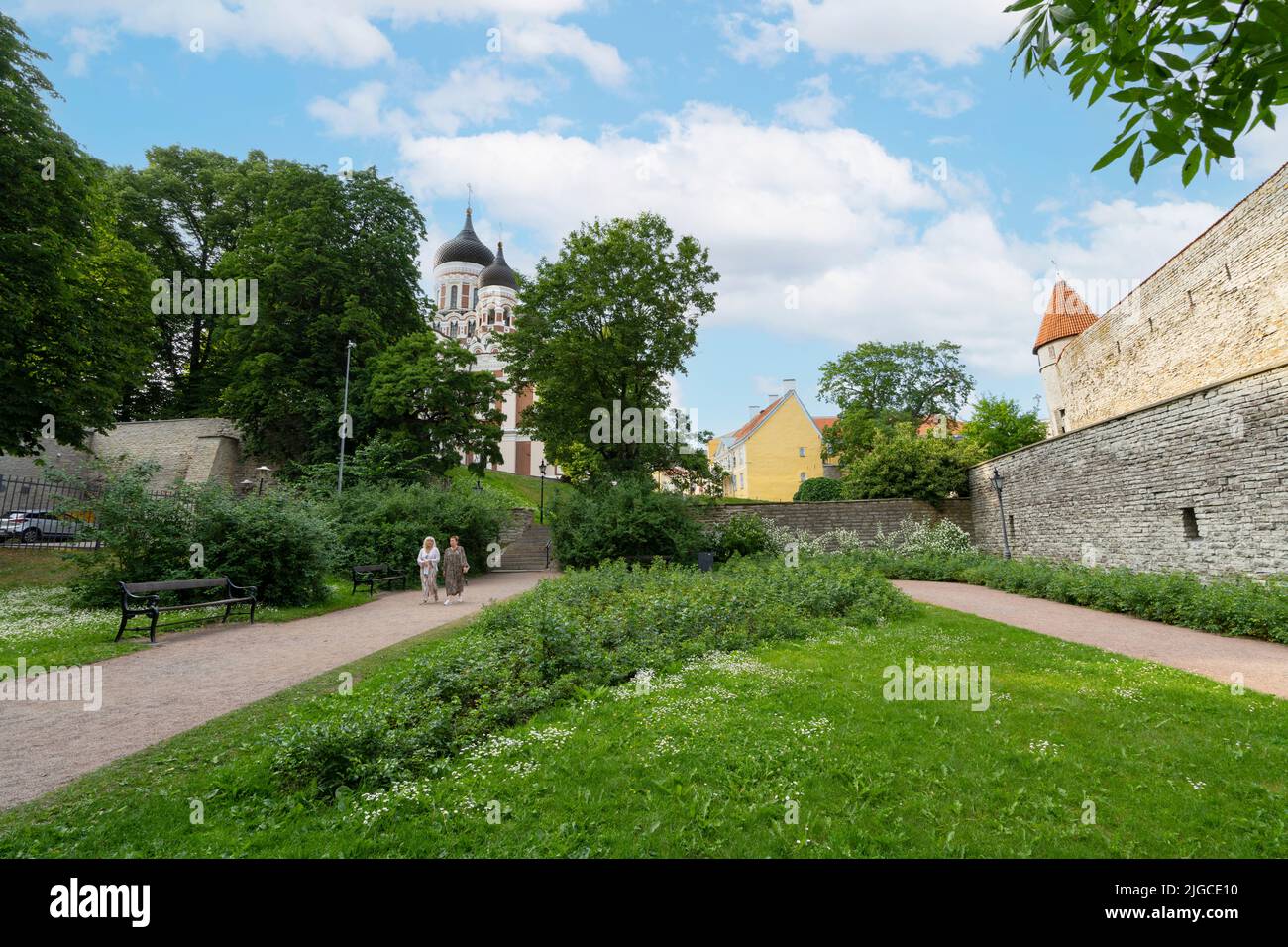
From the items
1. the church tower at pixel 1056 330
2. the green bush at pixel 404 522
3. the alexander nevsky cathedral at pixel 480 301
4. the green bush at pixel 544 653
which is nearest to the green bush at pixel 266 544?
the green bush at pixel 404 522

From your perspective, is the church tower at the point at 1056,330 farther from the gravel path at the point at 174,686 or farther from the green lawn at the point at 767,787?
the gravel path at the point at 174,686

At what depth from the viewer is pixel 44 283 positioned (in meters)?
16.6

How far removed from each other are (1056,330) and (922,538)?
18445 millimetres

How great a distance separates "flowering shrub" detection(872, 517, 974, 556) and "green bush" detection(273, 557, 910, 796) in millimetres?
12995

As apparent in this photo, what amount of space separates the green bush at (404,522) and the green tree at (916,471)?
16.8 m

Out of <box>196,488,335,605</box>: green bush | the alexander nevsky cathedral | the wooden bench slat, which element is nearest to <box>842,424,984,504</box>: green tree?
<box>196,488,335,605</box>: green bush

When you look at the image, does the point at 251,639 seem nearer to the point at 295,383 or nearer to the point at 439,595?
the point at 439,595

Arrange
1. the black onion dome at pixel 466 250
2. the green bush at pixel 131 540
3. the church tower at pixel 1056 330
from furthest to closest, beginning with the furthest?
1. the black onion dome at pixel 466 250
2. the church tower at pixel 1056 330
3. the green bush at pixel 131 540

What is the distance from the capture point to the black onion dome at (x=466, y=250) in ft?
232

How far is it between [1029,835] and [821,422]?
66.5 m

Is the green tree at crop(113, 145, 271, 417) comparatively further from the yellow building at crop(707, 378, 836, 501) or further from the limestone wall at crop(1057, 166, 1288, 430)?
Result: the limestone wall at crop(1057, 166, 1288, 430)

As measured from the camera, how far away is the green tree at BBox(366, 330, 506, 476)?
27.5 m

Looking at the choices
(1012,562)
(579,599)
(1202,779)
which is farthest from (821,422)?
(1202,779)

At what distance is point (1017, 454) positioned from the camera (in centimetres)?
2342
